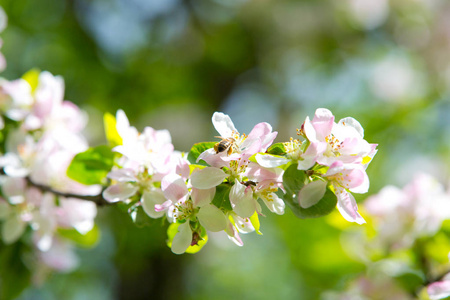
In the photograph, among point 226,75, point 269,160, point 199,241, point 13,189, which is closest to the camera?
point 269,160

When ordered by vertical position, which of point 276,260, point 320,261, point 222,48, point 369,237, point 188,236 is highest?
point 188,236

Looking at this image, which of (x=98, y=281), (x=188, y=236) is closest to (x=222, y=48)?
(x=98, y=281)

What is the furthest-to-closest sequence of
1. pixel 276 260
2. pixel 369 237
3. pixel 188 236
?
1. pixel 276 260
2. pixel 369 237
3. pixel 188 236

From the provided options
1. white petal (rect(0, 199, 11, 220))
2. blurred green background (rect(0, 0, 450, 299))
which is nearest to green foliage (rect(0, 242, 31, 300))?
white petal (rect(0, 199, 11, 220))

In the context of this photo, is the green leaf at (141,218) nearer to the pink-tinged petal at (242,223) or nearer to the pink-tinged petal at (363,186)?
the pink-tinged petal at (242,223)

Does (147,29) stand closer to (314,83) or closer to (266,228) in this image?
(314,83)

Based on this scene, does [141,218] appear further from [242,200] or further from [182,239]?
[242,200]

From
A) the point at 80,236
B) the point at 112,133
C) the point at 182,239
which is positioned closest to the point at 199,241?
the point at 182,239

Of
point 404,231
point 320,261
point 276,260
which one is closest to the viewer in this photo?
point 404,231
